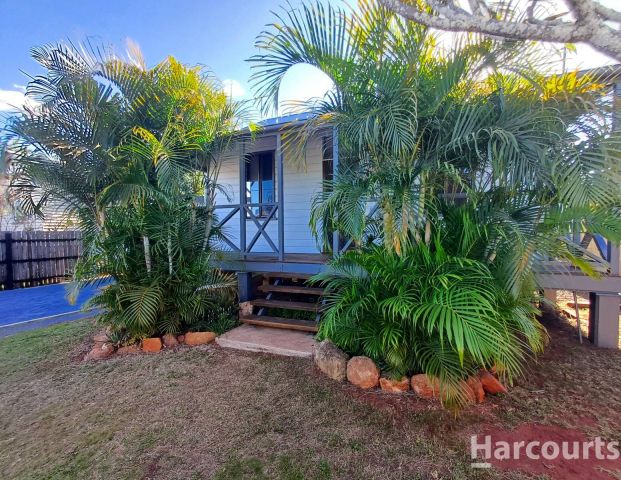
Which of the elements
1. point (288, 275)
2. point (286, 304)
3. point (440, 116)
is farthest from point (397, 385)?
point (288, 275)

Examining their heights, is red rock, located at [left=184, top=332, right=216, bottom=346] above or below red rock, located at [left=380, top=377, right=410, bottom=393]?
below

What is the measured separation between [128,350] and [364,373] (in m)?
3.29

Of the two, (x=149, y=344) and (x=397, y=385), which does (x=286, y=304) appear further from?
(x=397, y=385)

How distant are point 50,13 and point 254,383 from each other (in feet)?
28.9

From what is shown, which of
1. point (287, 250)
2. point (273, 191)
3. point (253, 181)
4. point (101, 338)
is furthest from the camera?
point (253, 181)

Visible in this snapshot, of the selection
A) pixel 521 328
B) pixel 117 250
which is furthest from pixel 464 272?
pixel 117 250

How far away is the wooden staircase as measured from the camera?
4668mm

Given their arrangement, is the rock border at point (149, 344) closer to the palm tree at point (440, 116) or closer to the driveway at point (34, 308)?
the driveway at point (34, 308)

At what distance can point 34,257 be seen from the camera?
9977 mm

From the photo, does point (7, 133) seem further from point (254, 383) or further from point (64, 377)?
point (254, 383)

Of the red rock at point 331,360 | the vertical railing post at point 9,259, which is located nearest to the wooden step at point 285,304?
the red rock at point 331,360

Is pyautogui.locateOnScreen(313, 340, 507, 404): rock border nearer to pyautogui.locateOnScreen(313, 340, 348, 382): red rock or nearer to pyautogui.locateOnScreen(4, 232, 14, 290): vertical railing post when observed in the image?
pyautogui.locateOnScreen(313, 340, 348, 382): red rock

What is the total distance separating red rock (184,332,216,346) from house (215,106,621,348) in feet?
2.09

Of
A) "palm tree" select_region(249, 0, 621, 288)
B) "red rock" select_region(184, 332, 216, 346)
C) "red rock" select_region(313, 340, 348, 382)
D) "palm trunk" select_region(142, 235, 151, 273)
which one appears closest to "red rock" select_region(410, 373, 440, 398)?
"red rock" select_region(313, 340, 348, 382)
